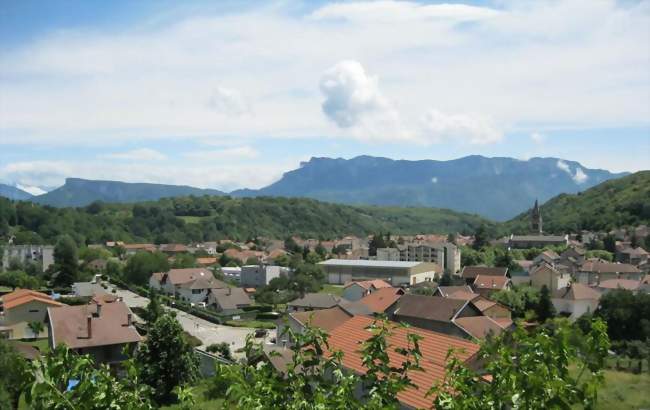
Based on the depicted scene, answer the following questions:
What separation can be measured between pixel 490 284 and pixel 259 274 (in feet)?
84.5

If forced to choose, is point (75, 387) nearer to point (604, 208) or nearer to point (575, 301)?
point (575, 301)

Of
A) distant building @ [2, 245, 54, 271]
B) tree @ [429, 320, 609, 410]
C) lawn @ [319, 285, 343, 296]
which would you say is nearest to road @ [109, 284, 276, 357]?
lawn @ [319, 285, 343, 296]

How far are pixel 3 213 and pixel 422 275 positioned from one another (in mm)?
75495

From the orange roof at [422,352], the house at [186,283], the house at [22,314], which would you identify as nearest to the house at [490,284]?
the house at [186,283]

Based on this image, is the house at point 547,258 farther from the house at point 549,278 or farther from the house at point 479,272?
the house at point 549,278

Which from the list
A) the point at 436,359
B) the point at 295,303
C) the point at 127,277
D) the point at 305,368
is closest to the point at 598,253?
the point at 295,303

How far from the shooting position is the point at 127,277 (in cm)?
5766

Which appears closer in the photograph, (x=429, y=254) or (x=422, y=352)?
(x=422, y=352)

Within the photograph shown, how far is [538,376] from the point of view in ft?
10.5

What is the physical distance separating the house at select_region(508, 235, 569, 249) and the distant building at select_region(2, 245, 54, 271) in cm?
6864

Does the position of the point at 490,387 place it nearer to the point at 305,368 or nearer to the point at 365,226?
the point at 305,368

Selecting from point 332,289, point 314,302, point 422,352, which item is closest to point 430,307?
point 314,302

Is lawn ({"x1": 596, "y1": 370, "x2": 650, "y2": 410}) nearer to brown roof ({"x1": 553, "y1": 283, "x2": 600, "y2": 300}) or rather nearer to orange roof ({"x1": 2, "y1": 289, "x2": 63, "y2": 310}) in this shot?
brown roof ({"x1": 553, "y1": 283, "x2": 600, "y2": 300})

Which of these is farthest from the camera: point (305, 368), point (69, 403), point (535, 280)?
point (535, 280)
